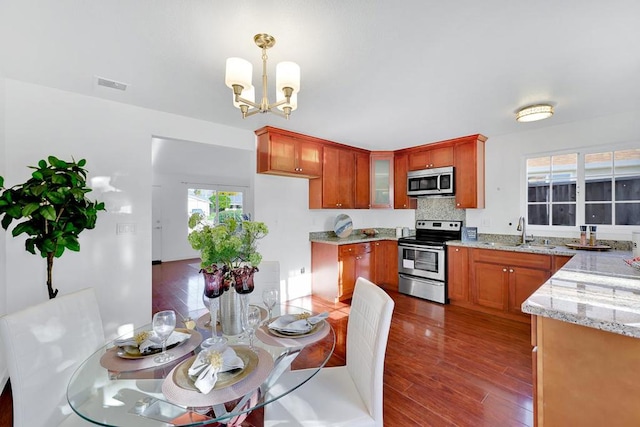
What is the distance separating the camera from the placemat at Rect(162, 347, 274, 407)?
926 millimetres

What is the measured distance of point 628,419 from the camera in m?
1.08

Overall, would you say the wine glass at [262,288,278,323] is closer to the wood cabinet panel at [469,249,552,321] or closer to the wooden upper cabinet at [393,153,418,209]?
the wood cabinet panel at [469,249,552,321]

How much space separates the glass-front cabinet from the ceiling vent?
139 inches

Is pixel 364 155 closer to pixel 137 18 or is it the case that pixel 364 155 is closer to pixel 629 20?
pixel 629 20

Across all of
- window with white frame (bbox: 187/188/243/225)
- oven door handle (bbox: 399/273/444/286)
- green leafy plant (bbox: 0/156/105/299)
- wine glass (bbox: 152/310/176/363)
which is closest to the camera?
wine glass (bbox: 152/310/176/363)

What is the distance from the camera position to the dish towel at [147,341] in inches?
49.7

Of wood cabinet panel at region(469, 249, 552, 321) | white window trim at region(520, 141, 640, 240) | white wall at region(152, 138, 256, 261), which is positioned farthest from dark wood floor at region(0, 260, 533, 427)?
white wall at region(152, 138, 256, 261)

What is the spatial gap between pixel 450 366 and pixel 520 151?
116 inches

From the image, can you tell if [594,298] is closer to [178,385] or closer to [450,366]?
[450,366]

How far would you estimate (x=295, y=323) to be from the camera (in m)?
1.51

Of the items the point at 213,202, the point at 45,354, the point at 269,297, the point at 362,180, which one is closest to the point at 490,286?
the point at 362,180

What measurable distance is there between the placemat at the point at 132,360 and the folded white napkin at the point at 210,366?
23 cm

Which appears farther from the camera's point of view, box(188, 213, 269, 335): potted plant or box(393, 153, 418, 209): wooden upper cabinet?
box(393, 153, 418, 209): wooden upper cabinet

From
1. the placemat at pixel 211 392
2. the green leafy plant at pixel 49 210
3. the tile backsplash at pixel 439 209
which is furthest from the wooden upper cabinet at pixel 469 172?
the green leafy plant at pixel 49 210
